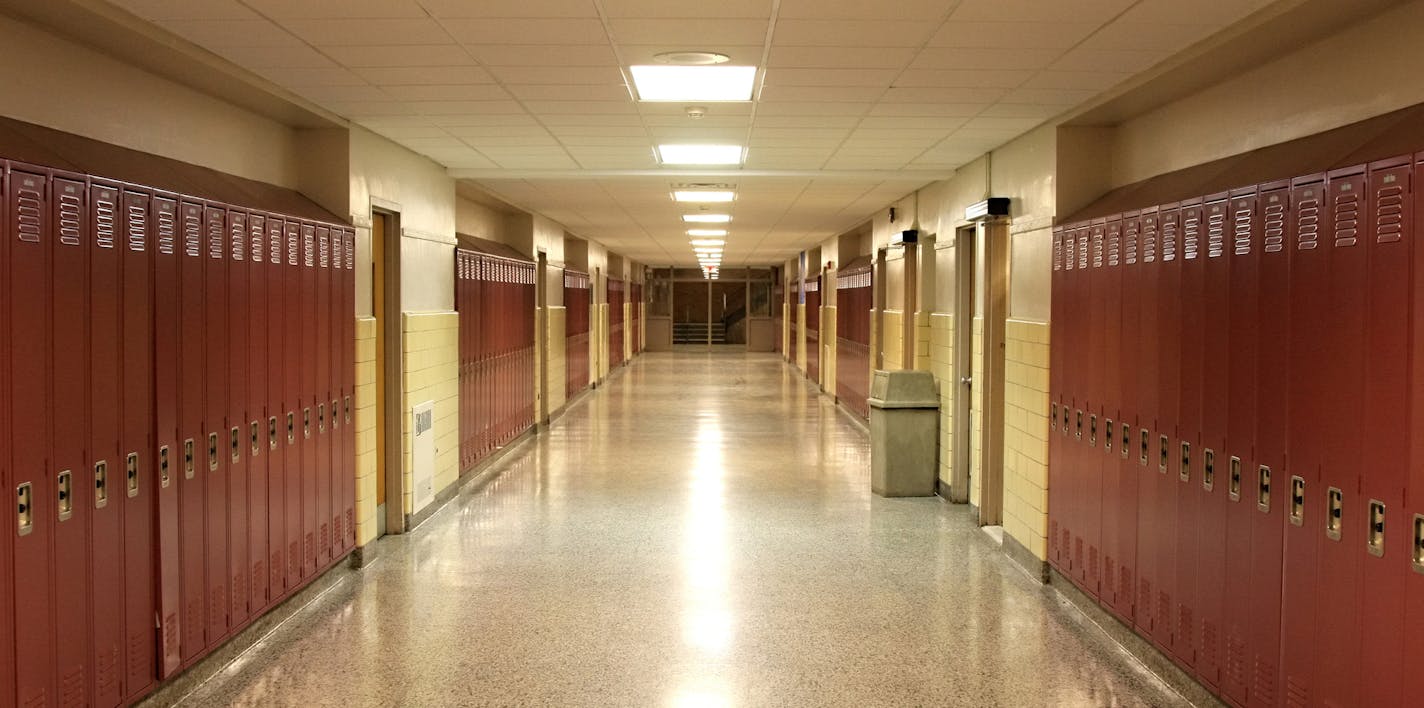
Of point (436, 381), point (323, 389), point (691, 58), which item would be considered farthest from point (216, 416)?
point (436, 381)

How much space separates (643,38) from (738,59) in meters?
0.49

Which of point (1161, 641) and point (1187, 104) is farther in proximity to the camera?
point (1187, 104)

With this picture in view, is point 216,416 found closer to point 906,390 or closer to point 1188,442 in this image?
point 1188,442

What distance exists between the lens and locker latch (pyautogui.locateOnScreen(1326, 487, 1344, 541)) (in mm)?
2820

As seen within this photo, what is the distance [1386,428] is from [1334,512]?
A: 34 cm

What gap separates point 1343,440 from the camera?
2801mm

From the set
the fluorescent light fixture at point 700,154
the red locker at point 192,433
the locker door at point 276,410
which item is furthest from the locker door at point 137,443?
the fluorescent light fixture at point 700,154

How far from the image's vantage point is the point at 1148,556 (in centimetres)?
411

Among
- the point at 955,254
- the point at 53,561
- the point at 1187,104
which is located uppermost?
the point at 1187,104

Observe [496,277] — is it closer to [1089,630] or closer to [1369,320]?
[1089,630]

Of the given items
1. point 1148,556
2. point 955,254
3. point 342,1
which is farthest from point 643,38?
point 955,254

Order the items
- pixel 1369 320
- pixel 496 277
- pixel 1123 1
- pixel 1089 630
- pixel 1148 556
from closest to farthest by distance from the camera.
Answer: pixel 1369 320, pixel 1123 1, pixel 1148 556, pixel 1089 630, pixel 496 277

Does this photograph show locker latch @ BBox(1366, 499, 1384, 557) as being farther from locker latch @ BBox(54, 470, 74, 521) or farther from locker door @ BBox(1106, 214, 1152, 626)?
locker latch @ BBox(54, 470, 74, 521)

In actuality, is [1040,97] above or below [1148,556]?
→ above
